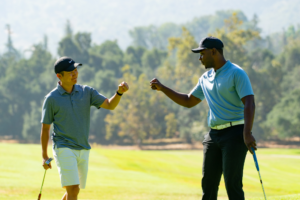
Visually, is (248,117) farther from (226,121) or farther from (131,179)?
(131,179)

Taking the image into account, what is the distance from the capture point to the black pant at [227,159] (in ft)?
14.9

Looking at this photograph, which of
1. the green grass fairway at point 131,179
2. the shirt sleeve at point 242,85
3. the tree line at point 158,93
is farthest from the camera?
the tree line at point 158,93

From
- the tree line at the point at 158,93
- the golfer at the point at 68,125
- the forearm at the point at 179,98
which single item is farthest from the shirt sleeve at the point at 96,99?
the tree line at the point at 158,93

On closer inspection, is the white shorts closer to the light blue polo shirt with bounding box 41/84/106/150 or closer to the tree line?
the light blue polo shirt with bounding box 41/84/106/150

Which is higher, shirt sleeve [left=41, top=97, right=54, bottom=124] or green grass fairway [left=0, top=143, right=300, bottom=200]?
shirt sleeve [left=41, top=97, right=54, bottom=124]

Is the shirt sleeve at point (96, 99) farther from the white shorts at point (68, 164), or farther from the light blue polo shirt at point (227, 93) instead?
the light blue polo shirt at point (227, 93)

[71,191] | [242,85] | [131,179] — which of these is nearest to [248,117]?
[242,85]

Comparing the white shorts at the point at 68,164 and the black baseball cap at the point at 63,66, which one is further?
the black baseball cap at the point at 63,66

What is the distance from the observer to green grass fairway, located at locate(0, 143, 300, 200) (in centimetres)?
1091

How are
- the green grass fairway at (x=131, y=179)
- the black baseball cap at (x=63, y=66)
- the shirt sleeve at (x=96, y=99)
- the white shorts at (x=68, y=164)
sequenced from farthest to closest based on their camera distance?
the green grass fairway at (x=131, y=179) → the shirt sleeve at (x=96, y=99) → the black baseball cap at (x=63, y=66) → the white shorts at (x=68, y=164)

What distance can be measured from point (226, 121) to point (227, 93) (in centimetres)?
32

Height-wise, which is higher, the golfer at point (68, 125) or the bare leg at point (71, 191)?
the golfer at point (68, 125)

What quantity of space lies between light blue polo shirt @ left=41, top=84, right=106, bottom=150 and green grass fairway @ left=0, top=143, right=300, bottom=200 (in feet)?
14.6

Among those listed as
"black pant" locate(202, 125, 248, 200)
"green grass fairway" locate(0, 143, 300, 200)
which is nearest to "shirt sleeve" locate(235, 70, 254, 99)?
"black pant" locate(202, 125, 248, 200)
